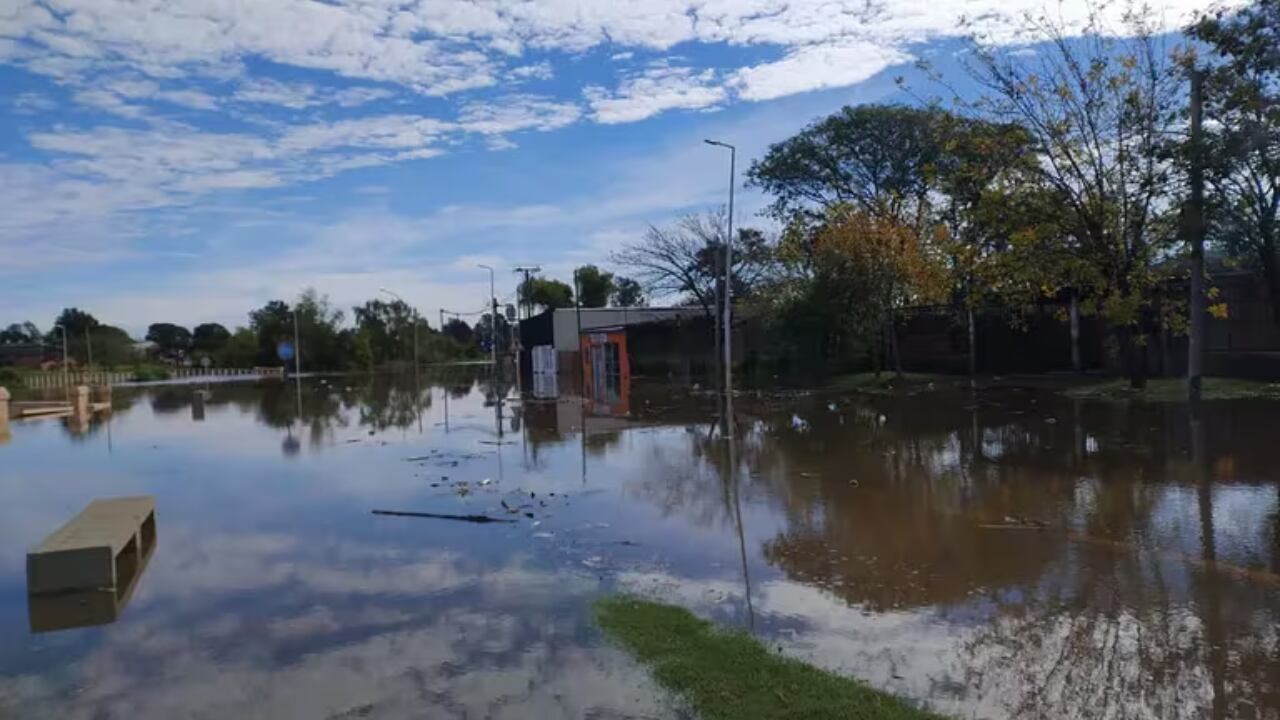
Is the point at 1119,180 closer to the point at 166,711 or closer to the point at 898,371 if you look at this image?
the point at 898,371

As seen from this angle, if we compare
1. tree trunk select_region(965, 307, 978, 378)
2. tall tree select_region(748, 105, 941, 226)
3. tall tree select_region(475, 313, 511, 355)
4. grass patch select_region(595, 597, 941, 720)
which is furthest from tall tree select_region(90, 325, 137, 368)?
grass patch select_region(595, 597, 941, 720)

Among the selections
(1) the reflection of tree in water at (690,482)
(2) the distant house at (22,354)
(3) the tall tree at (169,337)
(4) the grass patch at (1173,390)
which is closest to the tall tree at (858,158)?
(4) the grass patch at (1173,390)

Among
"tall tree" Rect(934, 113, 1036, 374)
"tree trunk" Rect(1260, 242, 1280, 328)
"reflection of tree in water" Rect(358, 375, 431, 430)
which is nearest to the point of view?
"tree trunk" Rect(1260, 242, 1280, 328)

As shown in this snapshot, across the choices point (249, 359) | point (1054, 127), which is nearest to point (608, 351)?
point (1054, 127)

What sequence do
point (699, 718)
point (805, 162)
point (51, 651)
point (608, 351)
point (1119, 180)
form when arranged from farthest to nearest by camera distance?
point (608, 351), point (805, 162), point (1119, 180), point (51, 651), point (699, 718)

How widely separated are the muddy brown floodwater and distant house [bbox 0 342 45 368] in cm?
9232

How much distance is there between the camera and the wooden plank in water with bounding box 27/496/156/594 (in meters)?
8.23

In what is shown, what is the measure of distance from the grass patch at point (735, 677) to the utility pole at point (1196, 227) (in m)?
15.3

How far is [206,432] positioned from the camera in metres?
25.2

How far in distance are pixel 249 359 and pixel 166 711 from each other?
3793 inches

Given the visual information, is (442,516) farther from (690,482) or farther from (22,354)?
(22,354)

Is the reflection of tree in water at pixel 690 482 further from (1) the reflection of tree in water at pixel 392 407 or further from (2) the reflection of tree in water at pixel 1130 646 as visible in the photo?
(1) the reflection of tree in water at pixel 392 407

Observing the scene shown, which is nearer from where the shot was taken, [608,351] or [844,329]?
[844,329]

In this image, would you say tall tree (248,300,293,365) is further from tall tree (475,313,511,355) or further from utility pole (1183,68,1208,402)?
utility pole (1183,68,1208,402)
